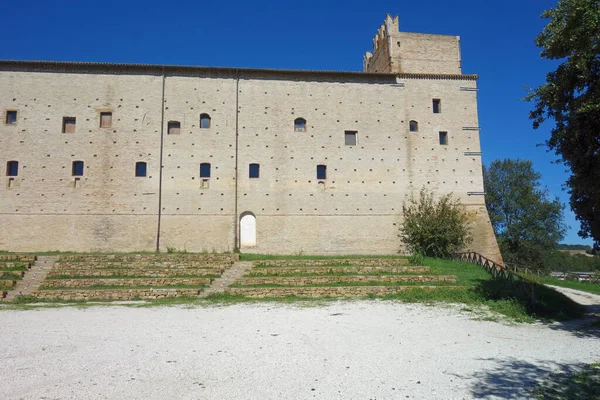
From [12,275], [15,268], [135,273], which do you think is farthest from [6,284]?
[135,273]

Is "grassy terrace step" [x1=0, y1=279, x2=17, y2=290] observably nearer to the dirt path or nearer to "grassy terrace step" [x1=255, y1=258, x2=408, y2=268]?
"grassy terrace step" [x1=255, y1=258, x2=408, y2=268]

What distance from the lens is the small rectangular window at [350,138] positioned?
25942 millimetres

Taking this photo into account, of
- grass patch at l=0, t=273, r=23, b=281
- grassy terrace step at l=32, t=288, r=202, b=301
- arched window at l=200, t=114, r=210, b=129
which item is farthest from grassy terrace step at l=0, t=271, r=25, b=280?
arched window at l=200, t=114, r=210, b=129

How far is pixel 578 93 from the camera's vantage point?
10.2m

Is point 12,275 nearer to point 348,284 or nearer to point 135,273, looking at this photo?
point 135,273

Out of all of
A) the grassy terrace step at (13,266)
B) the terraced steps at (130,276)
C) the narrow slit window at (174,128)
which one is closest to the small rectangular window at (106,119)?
the narrow slit window at (174,128)

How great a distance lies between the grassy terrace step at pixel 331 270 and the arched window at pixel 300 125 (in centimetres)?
950

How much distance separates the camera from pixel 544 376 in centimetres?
657

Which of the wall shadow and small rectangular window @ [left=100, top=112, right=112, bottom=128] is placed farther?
small rectangular window @ [left=100, top=112, right=112, bottom=128]

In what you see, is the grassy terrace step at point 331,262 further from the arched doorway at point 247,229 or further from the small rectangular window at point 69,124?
the small rectangular window at point 69,124

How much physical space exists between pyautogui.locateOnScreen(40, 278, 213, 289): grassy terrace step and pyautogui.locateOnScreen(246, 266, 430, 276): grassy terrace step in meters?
2.41

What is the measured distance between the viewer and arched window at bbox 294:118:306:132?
25.7 meters

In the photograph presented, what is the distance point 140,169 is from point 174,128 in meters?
2.97

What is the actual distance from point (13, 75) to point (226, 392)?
84.1 ft
